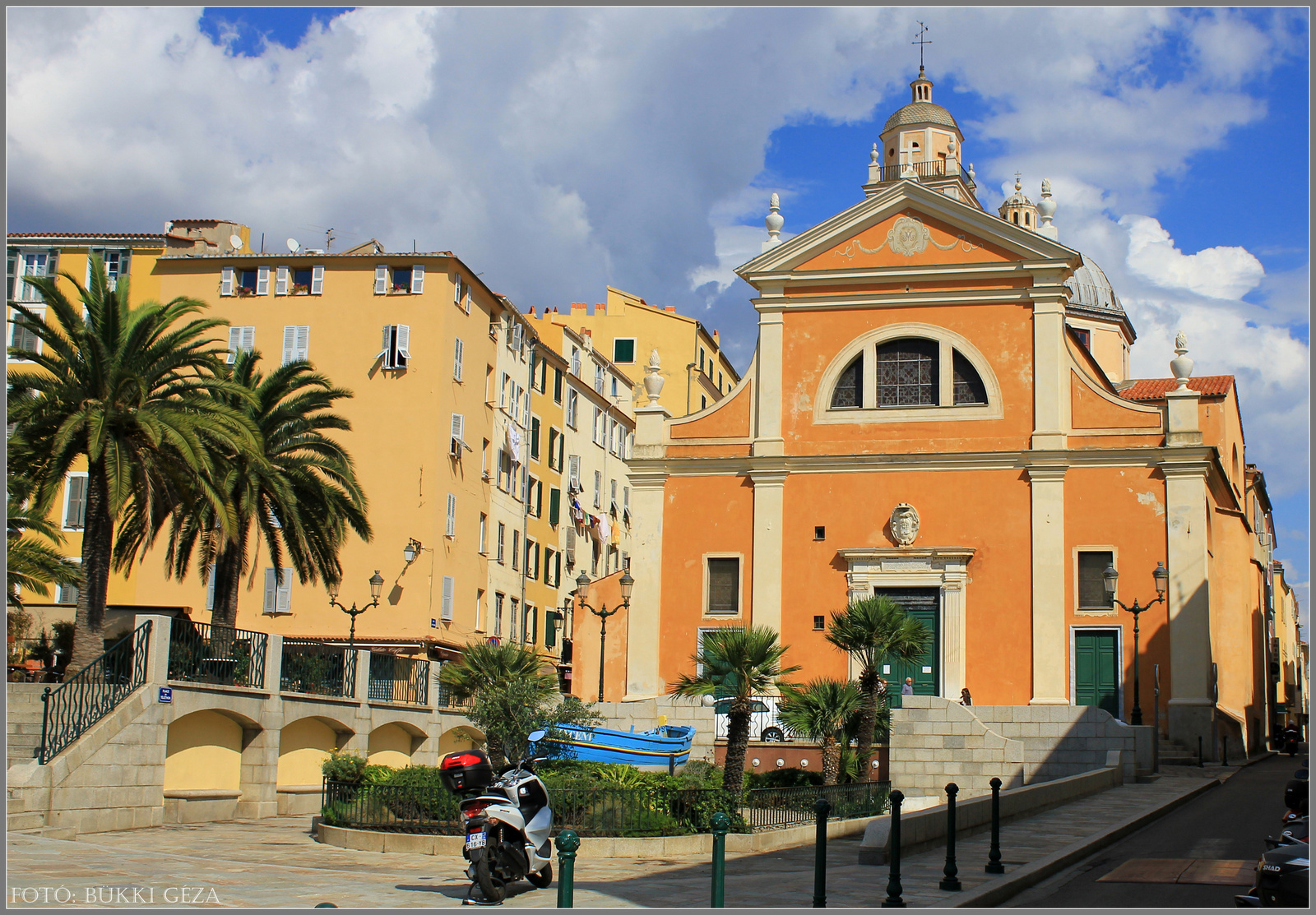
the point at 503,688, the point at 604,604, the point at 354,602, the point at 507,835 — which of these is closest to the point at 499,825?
the point at 507,835

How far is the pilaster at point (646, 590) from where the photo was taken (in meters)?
35.3

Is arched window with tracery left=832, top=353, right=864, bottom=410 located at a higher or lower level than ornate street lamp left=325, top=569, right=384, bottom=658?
higher

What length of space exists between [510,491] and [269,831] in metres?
28.1

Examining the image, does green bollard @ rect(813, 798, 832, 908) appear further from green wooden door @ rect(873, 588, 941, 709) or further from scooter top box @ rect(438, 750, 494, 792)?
green wooden door @ rect(873, 588, 941, 709)

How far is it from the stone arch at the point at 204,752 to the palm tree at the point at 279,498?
3.69m

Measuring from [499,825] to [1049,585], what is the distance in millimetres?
23041

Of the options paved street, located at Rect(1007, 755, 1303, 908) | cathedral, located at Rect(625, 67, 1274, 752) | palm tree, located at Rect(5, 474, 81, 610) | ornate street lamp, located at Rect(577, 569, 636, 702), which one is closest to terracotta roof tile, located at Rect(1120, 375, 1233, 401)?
cathedral, located at Rect(625, 67, 1274, 752)

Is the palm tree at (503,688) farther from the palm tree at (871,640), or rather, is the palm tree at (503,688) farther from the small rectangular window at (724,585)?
the small rectangular window at (724,585)

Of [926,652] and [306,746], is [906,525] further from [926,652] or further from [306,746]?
[306,746]

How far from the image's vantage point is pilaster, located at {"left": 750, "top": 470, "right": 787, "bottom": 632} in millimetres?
34750

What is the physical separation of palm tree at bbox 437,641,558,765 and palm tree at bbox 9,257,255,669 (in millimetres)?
5137

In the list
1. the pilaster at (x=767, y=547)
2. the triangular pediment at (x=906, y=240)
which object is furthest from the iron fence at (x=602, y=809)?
the triangular pediment at (x=906, y=240)

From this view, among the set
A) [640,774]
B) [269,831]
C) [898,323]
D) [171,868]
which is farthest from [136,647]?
[898,323]

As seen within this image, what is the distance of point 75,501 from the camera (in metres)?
41.3
